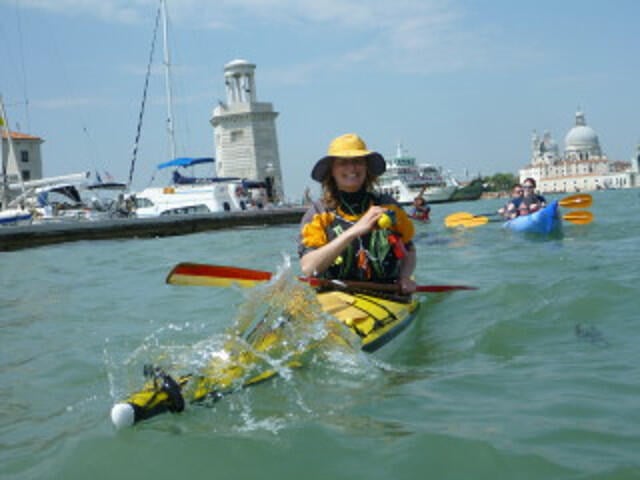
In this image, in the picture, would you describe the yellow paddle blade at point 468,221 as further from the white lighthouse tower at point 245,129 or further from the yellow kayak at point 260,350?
the white lighthouse tower at point 245,129

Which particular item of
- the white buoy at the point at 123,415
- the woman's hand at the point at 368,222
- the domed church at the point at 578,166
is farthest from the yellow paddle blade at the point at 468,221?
the domed church at the point at 578,166

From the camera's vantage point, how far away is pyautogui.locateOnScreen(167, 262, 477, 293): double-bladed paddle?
4.63m

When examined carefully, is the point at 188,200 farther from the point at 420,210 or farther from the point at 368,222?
the point at 368,222

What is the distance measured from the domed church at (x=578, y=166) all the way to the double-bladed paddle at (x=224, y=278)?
157 metres

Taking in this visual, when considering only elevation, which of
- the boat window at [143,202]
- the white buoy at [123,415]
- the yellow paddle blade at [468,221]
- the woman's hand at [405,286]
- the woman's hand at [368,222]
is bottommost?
the yellow paddle blade at [468,221]

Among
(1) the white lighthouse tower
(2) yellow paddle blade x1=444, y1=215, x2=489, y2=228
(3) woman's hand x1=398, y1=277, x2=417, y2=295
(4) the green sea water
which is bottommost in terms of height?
(4) the green sea water

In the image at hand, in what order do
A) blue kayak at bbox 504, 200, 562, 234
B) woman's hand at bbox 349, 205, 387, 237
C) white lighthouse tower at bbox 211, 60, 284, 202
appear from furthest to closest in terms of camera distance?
white lighthouse tower at bbox 211, 60, 284, 202 < blue kayak at bbox 504, 200, 562, 234 < woman's hand at bbox 349, 205, 387, 237

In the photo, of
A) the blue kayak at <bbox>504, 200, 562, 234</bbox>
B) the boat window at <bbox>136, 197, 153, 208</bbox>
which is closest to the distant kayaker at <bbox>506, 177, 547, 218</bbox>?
the blue kayak at <bbox>504, 200, 562, 234</bbox>

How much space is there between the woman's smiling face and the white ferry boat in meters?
80.1

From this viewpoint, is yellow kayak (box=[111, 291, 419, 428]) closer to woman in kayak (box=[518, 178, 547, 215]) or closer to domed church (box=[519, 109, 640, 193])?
woman in kayak (box=[518, 178, 547, 215])

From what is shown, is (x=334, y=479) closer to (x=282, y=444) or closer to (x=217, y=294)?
(x=282, y=444)

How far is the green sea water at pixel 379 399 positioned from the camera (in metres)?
2.79

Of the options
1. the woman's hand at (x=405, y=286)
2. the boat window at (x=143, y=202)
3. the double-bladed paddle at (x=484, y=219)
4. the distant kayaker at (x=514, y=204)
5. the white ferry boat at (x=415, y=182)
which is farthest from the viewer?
the white ferry boat at (x=415, y=182)

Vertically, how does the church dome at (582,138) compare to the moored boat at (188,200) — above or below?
above
